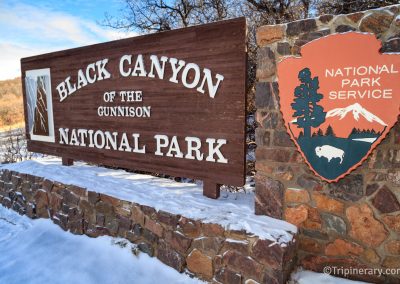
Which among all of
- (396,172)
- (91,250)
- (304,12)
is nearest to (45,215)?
(91,250)

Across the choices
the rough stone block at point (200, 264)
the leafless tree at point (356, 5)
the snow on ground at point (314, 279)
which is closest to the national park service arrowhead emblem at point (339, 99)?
the snow on ground at point (314, 279)

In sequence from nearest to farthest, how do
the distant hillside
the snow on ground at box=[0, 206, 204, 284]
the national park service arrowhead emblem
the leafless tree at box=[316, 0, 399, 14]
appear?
the national park service arrowhead emblem < the snow on ground at box=[0, 206, 204, 284] < the leafless tree at box=[316, 0, 399, 14] < the distant hillside

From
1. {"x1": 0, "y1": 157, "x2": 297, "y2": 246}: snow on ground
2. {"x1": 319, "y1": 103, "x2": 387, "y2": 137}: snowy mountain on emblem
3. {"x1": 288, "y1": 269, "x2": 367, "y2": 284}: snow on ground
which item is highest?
{"x1": 319, "y1": 103, "x2": 387, "y2": 137}: snowy mountain on emblem

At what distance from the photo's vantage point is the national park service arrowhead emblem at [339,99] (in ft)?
7.55

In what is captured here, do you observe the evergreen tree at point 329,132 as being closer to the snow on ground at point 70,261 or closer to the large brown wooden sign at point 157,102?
the large brown wooden sign at point 157,102

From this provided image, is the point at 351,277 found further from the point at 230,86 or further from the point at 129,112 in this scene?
the point at 129,112

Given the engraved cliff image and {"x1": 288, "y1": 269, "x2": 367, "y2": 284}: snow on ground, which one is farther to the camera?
the engraved cliff image

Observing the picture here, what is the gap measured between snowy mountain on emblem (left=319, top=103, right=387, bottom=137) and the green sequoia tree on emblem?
68 mm

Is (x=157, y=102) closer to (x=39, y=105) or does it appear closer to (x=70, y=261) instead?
(x=70, y=261)

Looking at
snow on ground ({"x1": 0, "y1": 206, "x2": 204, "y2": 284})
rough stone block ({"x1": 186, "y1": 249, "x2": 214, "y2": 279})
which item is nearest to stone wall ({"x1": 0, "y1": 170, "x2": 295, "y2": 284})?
rough stone block ({"x1": 186, "y1": 249, "x2": 214, "y2": 279})

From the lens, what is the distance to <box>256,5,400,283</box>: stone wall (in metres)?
2.35

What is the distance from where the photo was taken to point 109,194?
3.79 meters

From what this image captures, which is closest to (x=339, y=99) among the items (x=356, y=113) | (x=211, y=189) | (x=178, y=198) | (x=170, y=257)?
(x=356, y=113)

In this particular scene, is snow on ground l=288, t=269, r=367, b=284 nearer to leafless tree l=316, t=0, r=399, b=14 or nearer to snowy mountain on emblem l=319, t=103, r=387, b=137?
snowy mountain on emblem l=319, t=103, r=387, b=137
